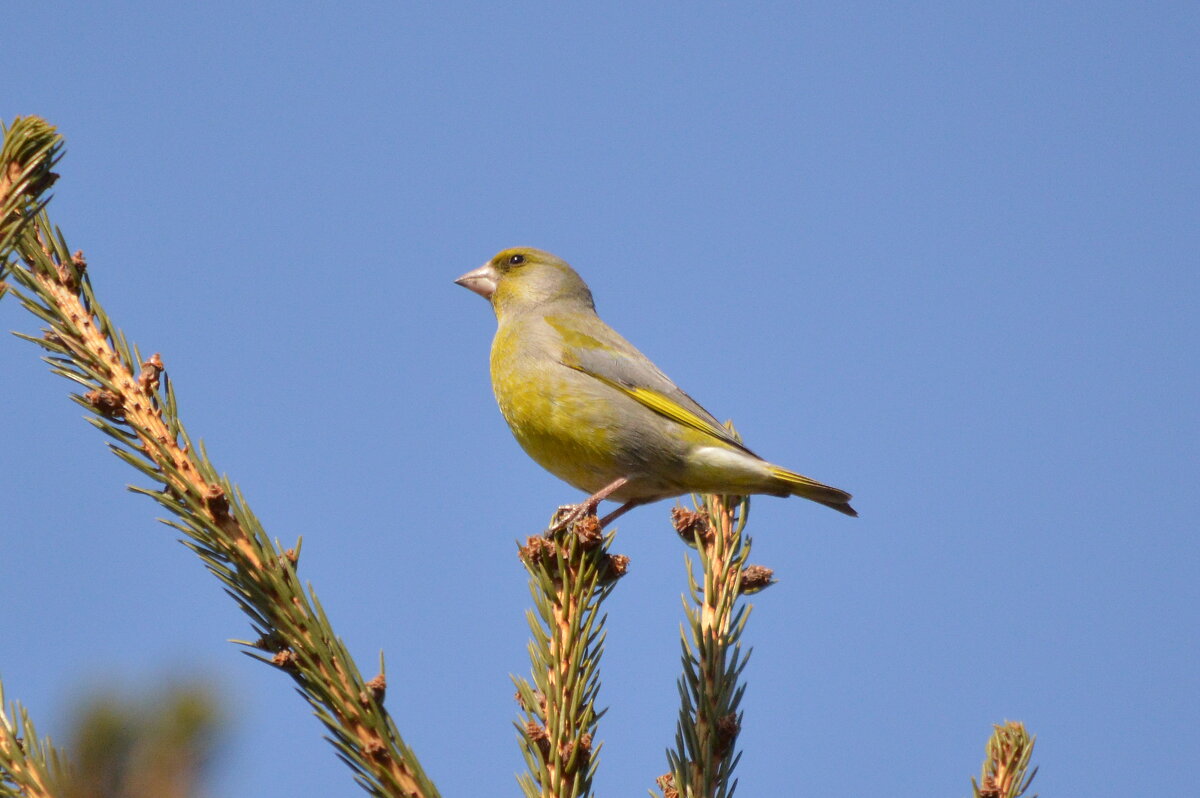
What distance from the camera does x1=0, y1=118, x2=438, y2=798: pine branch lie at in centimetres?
212

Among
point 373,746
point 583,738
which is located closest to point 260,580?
point 373,746

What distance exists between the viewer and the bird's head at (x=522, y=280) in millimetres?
6672

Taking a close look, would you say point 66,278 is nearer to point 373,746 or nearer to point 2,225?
point 2,225

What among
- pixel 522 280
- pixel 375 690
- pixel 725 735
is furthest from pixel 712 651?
pixel 522 280

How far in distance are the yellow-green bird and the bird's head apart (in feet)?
2.88

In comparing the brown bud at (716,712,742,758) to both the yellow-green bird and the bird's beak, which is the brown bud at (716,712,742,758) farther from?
the bird's beak

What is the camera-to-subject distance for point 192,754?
1.81 meters

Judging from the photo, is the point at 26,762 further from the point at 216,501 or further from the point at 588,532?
the point at 588,532

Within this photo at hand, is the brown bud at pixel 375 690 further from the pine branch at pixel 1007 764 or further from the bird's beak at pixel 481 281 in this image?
the bird's beak at pixel 481 281

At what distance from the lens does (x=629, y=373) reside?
5.44 metres

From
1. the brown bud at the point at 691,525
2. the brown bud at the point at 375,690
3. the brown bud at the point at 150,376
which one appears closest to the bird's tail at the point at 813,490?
the brown bud at the point at 691,525

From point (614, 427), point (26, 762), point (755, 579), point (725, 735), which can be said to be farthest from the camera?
point (614, 427)

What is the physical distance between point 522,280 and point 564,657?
4.28 meters

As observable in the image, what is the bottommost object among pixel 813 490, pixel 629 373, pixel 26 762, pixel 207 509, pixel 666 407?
pixel 26 762
